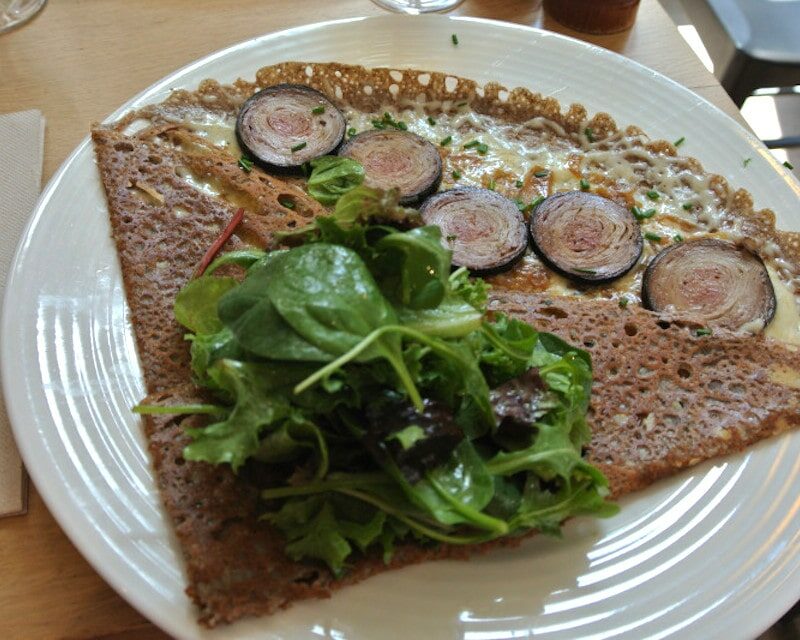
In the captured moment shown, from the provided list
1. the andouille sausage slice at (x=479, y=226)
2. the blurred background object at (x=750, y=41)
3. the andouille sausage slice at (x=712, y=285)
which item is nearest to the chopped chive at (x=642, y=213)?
the andouille sausage slice at (x=712, y=285)

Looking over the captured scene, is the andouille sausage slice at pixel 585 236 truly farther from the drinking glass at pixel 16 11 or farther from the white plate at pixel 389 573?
the drinking glass at pixel 16 11

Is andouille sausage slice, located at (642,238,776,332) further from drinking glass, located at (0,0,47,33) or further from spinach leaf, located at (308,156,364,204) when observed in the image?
drinking glass, located at (0,0,47,33)

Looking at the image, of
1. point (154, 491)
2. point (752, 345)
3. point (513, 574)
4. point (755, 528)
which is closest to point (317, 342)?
point (154, 491)

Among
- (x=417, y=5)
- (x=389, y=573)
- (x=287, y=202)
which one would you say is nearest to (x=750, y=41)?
(x=417, y=5)

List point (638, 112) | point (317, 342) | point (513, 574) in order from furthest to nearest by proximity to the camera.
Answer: point (638, 112), point (513, 574), point (317, 342)

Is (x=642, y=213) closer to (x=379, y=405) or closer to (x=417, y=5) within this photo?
(x=379, y=405)

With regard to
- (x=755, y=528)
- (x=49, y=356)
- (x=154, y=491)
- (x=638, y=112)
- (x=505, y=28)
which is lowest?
(x=755, y=528)

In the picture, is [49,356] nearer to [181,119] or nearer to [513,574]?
[181,119]
